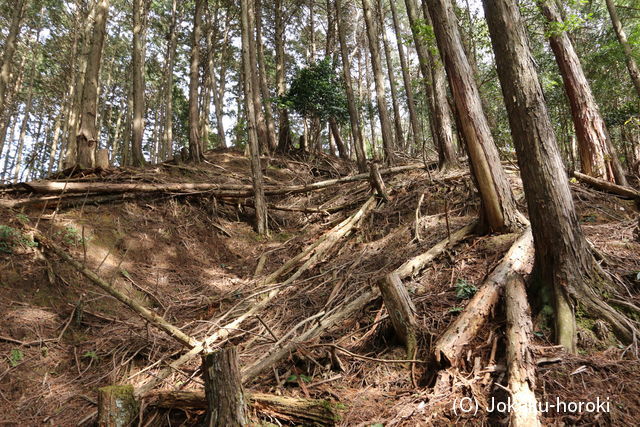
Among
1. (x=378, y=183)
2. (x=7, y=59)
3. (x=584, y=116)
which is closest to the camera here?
(x=584, y=116)

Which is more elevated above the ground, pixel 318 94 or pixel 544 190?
pixel 318 94

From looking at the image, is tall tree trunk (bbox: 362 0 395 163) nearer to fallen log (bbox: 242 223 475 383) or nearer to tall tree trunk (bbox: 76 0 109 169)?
fallen log (bbox: 242 223 475 383)

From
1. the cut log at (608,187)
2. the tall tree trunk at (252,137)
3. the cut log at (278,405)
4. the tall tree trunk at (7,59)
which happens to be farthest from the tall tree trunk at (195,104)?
the cut log at (608,187)

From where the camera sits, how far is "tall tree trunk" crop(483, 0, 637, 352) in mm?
2818

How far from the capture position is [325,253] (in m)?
6.22

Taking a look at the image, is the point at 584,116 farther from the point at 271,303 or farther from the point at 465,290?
the point at 271,303

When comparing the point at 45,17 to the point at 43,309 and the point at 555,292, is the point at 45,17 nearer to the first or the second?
the point at 43,309

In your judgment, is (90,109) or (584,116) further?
(90,109)

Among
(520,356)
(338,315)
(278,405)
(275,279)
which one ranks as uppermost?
(275,279)

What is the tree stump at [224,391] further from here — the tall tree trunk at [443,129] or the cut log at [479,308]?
the tall tree trunk at [443,129]

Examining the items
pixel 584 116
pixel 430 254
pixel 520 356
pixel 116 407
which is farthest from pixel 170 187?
pixel 584 116

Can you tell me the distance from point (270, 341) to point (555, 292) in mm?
2636

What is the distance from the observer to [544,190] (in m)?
2.99

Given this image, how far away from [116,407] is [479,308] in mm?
2976
